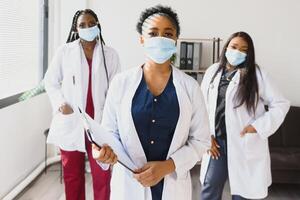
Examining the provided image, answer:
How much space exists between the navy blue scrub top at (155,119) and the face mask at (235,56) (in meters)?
1.04

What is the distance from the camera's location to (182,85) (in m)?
1.32

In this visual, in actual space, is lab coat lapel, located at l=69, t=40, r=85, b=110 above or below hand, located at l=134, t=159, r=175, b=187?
above

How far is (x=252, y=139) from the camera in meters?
2.16

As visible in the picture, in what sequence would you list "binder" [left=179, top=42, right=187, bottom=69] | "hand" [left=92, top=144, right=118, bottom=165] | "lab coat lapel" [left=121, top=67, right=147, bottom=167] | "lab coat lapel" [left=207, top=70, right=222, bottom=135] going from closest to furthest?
"hand" [left=92, top=144, right=118, bottom=165]
"lab coat lapel" [left=121, top=67, right=147, bottom=167]
"lab coat lapel" [left=207, top=70, right=222, bottom=135]
"binder" [left=179, top=42, right=187, bottom=69]

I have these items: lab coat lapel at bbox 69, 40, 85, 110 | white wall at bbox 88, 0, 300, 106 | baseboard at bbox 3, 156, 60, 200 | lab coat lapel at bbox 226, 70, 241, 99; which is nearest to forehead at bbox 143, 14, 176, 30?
lab coat lapel at bbox 226, 70, 241, 99

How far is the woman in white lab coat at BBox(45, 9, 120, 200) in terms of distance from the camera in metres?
2.29

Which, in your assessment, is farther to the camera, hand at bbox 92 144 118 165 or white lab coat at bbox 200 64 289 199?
white lab coat at bbox 200 64 289 199

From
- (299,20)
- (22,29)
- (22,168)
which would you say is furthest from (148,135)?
(299,20)

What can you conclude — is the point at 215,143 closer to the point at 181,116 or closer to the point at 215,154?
the point at 215,154

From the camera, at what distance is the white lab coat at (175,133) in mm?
1292

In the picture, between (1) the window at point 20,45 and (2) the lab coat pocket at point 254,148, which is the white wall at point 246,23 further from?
A: (2) the lab coat pocket at point 254,148

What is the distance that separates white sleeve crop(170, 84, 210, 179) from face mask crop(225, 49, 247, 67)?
39.0 inches

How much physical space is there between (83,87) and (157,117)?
3.69 ft

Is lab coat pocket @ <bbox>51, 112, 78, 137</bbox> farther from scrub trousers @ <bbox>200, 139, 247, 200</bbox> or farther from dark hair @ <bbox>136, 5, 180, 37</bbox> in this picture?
dark hair @ <bbox>136, 5, 180, 37</bbox>
